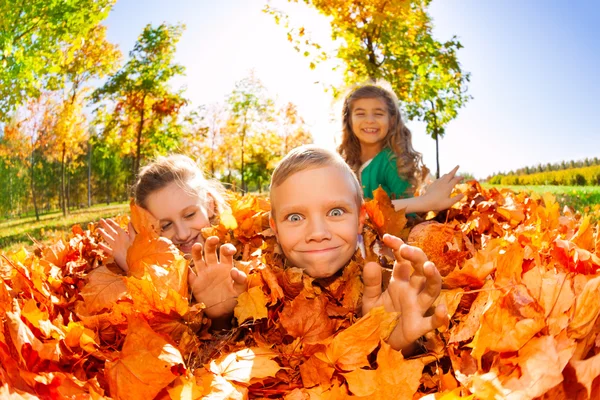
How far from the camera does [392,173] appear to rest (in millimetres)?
3684

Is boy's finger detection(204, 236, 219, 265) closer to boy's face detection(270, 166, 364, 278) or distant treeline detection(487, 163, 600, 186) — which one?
boy's face detection(270, 166, 364, 278)

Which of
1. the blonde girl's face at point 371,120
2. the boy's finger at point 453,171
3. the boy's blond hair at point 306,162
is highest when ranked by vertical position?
the blonde girl's face at point 371,120

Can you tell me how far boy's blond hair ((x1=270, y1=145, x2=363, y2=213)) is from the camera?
176cm

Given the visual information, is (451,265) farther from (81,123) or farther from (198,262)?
(81,123)

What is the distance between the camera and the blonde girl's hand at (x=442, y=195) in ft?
9.11

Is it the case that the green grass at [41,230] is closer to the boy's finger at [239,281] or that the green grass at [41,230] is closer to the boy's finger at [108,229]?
the boy's finger at [108,229]

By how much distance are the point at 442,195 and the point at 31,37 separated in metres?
10.3

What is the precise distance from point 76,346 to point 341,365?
2.72 ft

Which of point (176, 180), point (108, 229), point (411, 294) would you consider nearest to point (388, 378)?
point (411, 294)

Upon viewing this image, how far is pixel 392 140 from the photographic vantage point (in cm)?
393

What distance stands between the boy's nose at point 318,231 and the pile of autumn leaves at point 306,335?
0.15m

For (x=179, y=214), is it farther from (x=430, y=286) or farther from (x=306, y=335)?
(x=430, y=286)

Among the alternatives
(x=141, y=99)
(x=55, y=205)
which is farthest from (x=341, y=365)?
(x=55, y=205)

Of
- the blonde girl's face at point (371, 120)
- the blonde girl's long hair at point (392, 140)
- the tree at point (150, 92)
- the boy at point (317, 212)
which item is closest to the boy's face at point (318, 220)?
the boy at point (317, 212)
